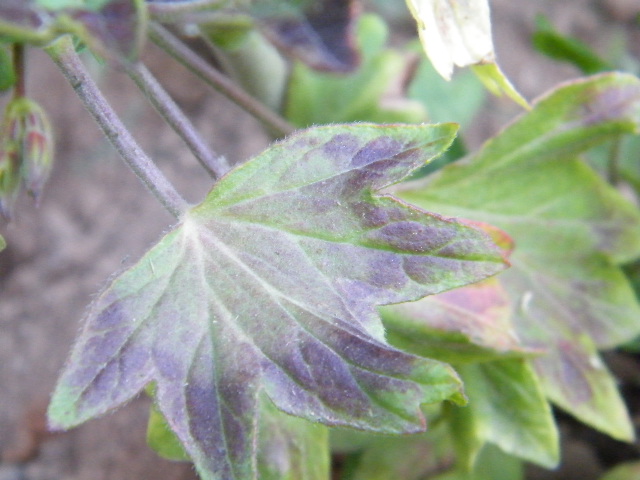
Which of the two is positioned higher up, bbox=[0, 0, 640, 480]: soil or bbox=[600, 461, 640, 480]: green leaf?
bbox=[0, 0, 640, 480]: soil

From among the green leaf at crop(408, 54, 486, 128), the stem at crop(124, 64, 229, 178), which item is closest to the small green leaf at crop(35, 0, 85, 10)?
the stem at crop(124, 64, 229, 178)

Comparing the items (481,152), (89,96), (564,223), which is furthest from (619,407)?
(89,96)

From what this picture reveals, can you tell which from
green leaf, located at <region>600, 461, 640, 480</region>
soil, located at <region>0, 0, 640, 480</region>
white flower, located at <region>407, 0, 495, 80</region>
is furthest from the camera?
soil, located at <region>0, 0, 640, 480</region>

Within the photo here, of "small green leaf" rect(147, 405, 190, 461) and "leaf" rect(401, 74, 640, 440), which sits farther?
"leaf" rect(401, 74, 640, 440)

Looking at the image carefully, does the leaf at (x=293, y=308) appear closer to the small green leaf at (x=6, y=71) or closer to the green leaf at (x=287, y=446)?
the green leaf at (x=287, y=446)

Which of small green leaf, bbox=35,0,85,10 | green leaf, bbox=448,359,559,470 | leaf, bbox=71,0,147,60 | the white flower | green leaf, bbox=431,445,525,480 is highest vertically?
small green leaf, bbox=35,0,85,10

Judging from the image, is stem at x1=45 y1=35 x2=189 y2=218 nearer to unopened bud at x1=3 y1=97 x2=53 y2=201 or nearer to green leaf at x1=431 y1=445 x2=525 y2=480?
unopened bud at x1=3 y1=97 x2=53 y2=201

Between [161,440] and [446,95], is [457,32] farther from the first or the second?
[446,95]

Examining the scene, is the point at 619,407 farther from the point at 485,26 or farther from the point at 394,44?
the point at 394,44
